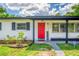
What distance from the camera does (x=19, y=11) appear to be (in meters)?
20.2

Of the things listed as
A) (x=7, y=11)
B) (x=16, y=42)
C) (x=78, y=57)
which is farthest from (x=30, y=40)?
(x=78, y=57)

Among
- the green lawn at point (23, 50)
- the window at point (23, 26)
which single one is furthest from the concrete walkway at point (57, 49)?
the window at point (23, 26)

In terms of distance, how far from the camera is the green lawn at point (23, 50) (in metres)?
17.2

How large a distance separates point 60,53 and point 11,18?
4579mm

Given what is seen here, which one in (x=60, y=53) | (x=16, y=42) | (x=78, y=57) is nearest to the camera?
(x=78, y=57)

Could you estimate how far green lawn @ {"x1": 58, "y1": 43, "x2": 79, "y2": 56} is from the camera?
17.2m

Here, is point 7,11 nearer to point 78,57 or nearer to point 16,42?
point 16,42

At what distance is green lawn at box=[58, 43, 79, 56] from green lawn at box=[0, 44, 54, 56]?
3.26ft

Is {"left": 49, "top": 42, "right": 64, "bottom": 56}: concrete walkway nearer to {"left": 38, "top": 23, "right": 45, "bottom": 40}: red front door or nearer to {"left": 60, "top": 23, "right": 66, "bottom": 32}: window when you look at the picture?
{"left": 38, "top": 23, "right": 45, "bottom": 40}: red front door

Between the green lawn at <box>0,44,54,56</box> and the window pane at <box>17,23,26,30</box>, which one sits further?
the window pane at <box>17,23,26,30</box>

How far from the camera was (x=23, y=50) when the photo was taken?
1814 cm

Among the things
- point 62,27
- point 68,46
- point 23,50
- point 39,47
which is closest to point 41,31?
point 62,27

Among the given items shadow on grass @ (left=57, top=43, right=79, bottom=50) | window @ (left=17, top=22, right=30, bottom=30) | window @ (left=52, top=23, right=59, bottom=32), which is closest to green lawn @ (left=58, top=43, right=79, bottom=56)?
shadow on grass @ (left=57, top=43, right=79, bottom=50)

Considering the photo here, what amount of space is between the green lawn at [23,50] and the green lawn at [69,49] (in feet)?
3.26
